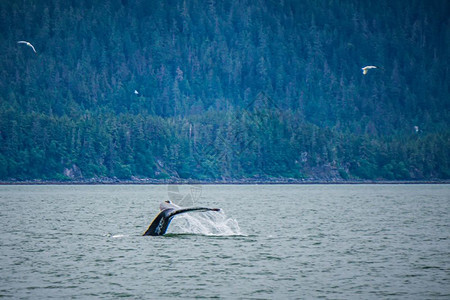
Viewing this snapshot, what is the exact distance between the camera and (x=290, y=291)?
38.9 m

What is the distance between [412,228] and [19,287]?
47.4 meters

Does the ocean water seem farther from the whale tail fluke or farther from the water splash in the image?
the whale tail fluke

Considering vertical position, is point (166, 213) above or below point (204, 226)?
above

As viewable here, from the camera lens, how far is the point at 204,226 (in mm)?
71438

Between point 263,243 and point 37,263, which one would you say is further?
point 263,243

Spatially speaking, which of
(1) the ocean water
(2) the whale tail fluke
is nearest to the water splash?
(1) the ocean water

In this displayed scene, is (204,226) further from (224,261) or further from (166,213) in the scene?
(224,261)

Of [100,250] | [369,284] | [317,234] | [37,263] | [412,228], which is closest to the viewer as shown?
[369,284]

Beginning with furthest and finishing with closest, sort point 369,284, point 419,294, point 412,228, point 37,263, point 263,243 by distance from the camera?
point 412,228
point 263,243
point 37,263
point 369,284
point 419,294


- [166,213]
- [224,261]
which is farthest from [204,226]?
[224,261]

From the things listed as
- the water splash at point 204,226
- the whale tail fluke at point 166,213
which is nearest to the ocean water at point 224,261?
the water splash at point 204,226

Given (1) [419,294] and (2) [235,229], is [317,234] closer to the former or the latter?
(2) [235,229]

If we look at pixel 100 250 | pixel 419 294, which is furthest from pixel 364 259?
pixel 100 250

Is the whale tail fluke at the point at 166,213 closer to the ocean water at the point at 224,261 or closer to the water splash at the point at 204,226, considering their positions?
the ocean water at the point at 224,261
